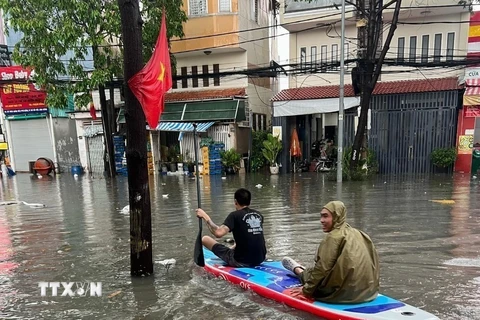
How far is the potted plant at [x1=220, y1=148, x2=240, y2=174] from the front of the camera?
19.2 metres

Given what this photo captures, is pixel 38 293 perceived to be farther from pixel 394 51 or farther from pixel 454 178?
pixel 394 51

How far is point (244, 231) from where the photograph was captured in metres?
4.88

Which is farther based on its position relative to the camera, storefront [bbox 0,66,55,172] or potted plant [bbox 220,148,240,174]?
storefront [bbox 0,66,55,172]

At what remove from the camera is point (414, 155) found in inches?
701

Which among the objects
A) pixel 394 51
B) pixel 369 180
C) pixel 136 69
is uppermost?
pixel 394 51

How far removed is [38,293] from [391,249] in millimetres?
5595

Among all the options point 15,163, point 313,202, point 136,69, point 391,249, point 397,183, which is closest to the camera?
point 136,69

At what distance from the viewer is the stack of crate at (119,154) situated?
2173 cm

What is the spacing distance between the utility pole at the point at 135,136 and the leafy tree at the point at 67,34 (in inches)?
455

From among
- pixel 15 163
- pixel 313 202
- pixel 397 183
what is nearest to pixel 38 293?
pixel 313 202

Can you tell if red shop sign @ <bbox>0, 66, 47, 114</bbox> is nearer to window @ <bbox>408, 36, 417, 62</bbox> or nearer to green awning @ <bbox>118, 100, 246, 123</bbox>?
green awning @ <bbox>118, 100, 246, 123</bbox>

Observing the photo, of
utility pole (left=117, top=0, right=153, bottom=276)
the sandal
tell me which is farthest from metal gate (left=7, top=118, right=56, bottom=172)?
the sandal

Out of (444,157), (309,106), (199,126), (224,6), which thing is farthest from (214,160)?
(444,157)

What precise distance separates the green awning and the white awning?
1.96m
